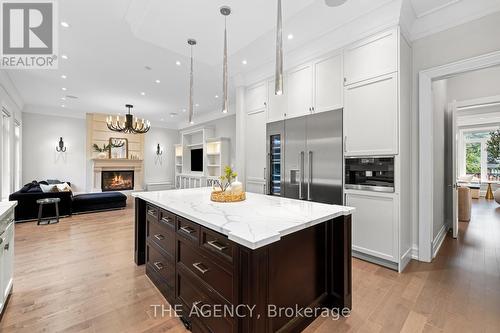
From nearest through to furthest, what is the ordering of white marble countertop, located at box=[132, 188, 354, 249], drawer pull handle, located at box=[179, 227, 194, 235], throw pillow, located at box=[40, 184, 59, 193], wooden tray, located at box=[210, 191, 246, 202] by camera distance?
1. white marble countertop, located at box=[132, 188, 354, 249]
2. drawer pull handle, located at box=[179, 227, 194, 235]
3. wooden tray, located at box=[210, 191, 246, 202]
4. throw pillow, located at box=[40, 184, 59, 193]

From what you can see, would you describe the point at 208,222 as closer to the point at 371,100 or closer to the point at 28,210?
the point at 371,100

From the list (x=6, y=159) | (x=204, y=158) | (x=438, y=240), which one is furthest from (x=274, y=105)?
(x=6, y=159)

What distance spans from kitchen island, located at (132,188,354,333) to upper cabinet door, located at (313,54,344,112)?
5.45 feet

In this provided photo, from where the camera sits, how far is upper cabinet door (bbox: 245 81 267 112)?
395 cm

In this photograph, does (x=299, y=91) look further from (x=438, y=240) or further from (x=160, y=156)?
(x=160, y=156)

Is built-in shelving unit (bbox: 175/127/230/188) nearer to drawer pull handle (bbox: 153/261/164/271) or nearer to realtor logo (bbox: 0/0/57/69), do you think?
realtor logo (bbox: 0/0/57/69)

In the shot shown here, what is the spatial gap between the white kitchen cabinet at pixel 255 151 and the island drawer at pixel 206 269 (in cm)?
236

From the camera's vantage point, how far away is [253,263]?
3.83ft

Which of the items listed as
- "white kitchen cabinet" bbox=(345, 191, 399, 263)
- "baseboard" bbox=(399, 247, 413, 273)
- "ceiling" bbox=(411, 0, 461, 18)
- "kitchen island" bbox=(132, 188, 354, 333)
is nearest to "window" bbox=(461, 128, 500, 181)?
"ceiling" bbox=(411, 0, 461, 18)

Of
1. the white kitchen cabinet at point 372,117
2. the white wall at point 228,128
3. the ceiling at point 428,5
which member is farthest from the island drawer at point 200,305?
the white wall at point 228,128

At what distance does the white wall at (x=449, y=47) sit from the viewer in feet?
7.63

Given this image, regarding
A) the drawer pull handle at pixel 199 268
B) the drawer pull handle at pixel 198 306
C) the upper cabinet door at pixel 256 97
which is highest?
the upper cabinet door at pixel 256 97

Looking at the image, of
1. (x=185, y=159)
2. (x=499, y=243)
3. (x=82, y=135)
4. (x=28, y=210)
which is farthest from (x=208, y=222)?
(x=82, y=135)

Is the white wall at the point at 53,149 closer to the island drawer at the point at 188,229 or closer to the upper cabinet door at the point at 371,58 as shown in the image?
the island drawer at the point at 188,229
